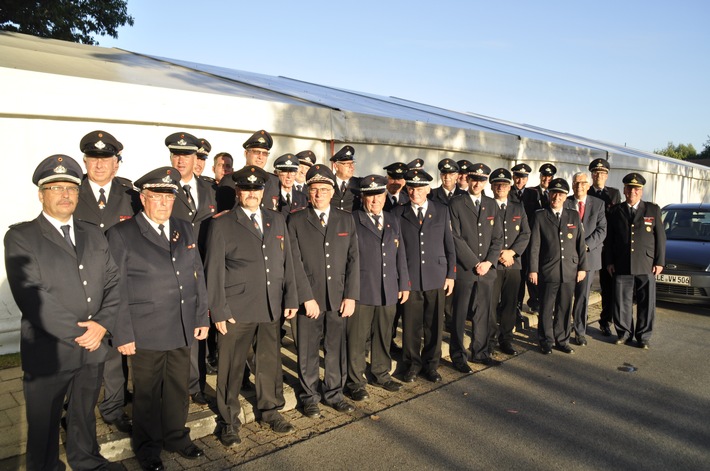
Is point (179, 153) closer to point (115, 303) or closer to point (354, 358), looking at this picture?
point (115, 303)

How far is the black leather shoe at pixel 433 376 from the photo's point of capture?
5.57 m

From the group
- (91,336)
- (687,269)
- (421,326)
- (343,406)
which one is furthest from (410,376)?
(687,269)

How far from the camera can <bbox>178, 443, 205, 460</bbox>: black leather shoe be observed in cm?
386

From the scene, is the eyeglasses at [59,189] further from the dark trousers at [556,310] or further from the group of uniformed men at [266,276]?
the dark trousers at [556,310]

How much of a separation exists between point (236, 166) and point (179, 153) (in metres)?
1.89

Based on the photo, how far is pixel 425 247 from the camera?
555 centimetres

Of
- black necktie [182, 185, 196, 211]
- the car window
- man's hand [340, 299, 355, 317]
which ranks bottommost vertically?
man's hand [340, 299, 355, 317]

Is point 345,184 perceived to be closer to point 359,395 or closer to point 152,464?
point 359,395

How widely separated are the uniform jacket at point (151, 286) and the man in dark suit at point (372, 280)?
180cm

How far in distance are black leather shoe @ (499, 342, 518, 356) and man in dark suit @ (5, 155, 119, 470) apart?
15.4 ft

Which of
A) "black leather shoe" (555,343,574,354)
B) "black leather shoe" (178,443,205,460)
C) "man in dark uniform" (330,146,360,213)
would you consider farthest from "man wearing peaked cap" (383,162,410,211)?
"black leather shoe" (178,443,205,460)

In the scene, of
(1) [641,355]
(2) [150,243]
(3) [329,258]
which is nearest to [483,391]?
(3) [329,258]

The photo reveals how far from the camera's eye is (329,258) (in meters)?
4.84

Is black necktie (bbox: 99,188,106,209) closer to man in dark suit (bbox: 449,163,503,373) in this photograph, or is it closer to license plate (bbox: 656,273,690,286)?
man in dark suit (bbox: 449,163,503,373)
